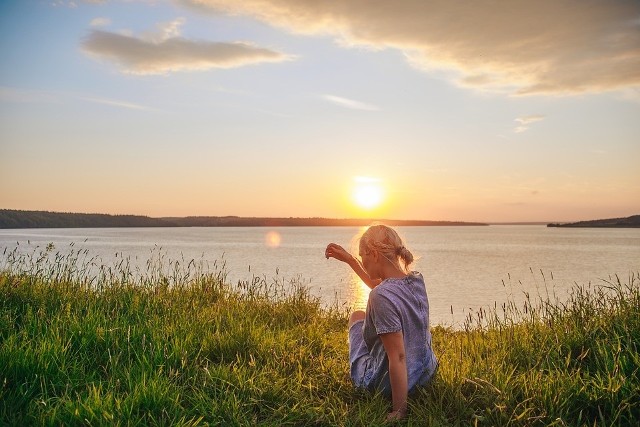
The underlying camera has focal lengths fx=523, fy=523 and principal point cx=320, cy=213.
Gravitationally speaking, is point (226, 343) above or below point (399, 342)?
below

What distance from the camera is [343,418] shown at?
157 inches

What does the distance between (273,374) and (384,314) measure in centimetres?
133

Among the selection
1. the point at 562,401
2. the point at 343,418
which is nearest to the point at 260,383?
the point at 343,418

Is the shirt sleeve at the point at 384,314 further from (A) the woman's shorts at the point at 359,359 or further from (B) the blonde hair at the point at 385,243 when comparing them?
(A) the woman's shorts at the point at 359,359

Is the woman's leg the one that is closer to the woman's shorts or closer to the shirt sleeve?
the woman's shorts

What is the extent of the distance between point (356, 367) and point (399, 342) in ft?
2.50

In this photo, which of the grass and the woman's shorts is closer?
the grass

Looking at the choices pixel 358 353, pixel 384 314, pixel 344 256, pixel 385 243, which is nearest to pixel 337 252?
pixel 344 256

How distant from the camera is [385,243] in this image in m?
4.10

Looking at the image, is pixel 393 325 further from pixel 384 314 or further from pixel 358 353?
pixel 358 353

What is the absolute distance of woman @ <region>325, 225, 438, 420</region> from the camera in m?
3.94

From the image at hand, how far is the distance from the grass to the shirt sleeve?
0.66 m

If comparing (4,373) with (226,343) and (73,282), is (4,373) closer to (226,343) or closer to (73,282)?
(226,343)

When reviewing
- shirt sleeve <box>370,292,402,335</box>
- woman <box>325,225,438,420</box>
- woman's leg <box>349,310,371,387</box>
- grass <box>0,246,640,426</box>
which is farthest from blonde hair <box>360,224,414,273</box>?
grass <box>0,246,640,426</box>
